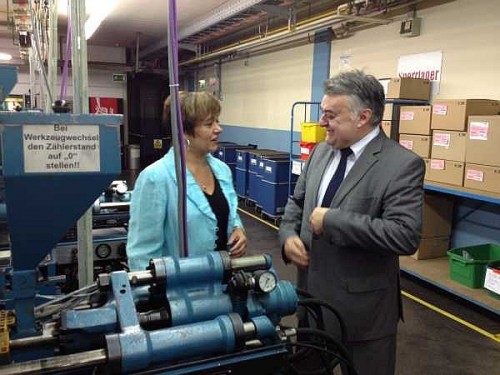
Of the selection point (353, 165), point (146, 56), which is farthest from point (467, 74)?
point (146, 56)

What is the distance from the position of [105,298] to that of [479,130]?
9.84 feet

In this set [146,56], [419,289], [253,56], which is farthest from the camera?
[146,56]

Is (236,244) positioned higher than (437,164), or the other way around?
(437,164)

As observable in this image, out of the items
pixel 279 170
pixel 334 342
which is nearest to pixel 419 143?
pixel 279 170

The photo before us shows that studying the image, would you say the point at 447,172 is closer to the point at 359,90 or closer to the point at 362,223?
the point at 359,90

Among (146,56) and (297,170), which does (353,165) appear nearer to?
(297,170)

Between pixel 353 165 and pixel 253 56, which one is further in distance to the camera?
pixel 253 56

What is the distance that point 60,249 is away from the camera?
7.72 ft

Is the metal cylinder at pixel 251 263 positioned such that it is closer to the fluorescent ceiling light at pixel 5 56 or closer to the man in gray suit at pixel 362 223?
the man in gray suit at pixel 362 223

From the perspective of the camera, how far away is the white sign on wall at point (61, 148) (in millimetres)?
760

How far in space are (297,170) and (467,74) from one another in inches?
81.4

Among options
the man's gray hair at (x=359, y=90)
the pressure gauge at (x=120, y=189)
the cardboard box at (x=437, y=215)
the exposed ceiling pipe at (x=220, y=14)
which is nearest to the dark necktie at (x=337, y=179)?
the man's gray hair at (x=359, y=90)

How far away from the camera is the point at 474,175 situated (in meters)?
3.16

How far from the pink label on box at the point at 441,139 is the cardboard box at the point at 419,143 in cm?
6
